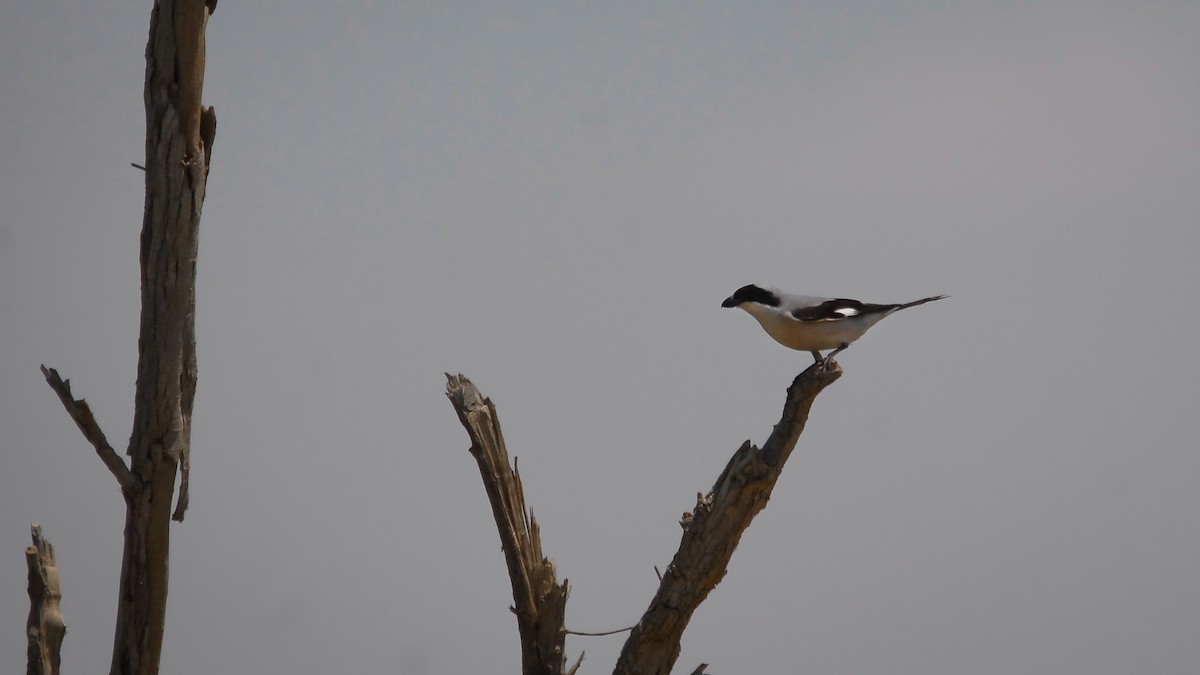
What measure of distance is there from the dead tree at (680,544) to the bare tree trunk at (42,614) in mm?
1888

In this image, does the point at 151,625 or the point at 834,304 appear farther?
the point at 834,304

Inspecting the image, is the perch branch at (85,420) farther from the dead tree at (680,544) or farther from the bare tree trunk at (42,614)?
the dead tree at (680,544)

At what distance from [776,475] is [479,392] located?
1293mm

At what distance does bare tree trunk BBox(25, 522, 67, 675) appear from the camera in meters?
4.04

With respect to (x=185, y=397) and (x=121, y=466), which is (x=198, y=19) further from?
(x=121, y=466)

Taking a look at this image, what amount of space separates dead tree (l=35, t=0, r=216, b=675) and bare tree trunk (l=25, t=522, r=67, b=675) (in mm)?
493

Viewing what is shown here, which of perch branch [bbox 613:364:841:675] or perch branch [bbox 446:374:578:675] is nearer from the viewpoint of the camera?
perch branch [bbox 613:364:841:675]

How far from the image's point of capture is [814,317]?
4.00m

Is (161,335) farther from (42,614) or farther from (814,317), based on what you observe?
(814,317)

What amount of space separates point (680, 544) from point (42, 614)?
8.94ft

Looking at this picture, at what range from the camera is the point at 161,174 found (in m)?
3.51

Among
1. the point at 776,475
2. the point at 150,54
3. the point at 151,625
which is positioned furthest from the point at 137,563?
the point at 776,475

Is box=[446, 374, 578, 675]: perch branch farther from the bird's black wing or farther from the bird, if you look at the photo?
the bird's black wing

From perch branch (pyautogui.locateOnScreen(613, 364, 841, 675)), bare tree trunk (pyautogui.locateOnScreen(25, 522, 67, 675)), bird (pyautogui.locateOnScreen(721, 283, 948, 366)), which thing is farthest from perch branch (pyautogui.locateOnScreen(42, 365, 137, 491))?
bird (pyautogui.locateOnScreen(721, 283, 948, 366))
